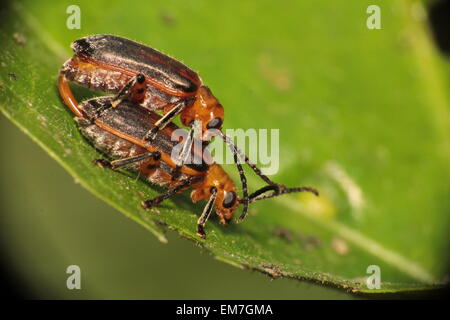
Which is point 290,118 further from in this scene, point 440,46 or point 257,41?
point 440,46

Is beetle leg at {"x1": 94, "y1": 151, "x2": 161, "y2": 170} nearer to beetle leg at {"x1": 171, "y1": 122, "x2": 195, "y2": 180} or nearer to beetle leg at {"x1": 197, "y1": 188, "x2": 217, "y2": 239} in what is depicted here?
beetle leg at {"x1": 171, "y1": 122, "x2": 195, "y2": 180}

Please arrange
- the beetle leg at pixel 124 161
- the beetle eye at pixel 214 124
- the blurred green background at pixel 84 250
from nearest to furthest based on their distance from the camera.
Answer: the beetle leg at pixel 124 161 → the beetle eye at pixel 214 124 → the blurred green background at pixel 84 250

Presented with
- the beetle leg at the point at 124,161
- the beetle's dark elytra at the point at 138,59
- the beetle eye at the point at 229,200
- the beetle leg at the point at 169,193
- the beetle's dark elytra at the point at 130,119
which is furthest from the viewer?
the beetle eye at the point at 229,200

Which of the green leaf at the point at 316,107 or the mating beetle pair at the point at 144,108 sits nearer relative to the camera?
the mating beetle pair at the point at 144,108

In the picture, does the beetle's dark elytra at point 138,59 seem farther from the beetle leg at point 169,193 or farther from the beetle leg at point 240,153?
the beetle leg at point 169,193

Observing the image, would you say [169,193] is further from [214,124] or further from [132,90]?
[132,90]

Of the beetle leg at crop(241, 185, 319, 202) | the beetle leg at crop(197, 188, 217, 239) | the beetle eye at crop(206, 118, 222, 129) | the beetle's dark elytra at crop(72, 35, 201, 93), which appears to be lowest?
the beetle leg at crop(197, 188, 217, 239)

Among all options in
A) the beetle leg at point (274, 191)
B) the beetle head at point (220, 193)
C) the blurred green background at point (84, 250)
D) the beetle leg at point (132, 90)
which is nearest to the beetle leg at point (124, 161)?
the beetle leg at point (132, 90)

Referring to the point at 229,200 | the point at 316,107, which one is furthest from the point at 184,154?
the point at 316,107

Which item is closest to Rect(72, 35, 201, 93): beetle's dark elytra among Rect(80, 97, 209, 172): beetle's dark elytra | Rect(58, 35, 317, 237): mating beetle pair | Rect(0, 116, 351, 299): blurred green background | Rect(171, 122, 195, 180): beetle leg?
Rect(58, 35, 317, 237): mating beetle pair
